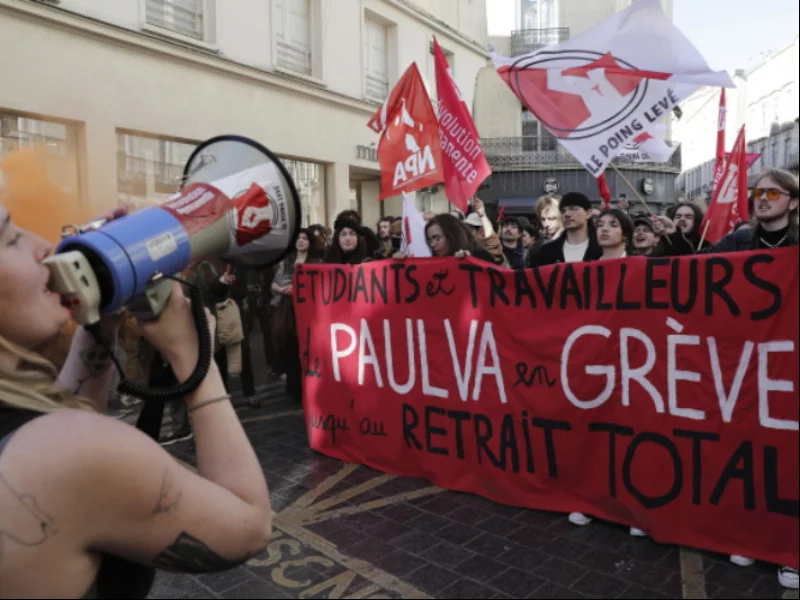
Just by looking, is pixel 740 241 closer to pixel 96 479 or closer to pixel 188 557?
pixel 188 557

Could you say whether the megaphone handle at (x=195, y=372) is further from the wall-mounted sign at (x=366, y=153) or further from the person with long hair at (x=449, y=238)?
the wall-mounted sign at (x=366, y=153)

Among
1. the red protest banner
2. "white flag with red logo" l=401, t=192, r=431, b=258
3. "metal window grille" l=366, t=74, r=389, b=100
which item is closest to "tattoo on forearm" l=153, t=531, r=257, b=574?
the red protest banner

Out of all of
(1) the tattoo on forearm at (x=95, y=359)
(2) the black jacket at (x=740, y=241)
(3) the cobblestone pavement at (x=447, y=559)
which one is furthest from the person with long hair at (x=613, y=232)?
(1) the tattoo on forearm at (x=95, y=359)

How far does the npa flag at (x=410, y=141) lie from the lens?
6.36 meters

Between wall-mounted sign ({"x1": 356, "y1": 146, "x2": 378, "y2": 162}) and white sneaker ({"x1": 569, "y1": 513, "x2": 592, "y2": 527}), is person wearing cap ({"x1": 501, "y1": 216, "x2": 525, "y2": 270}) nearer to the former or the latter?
white sneaker ({"x1": 569, "y1": 513, "x2": 592, "y2": 527})

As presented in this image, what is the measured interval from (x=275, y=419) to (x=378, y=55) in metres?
10.3

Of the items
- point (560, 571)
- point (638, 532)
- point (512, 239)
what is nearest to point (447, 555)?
point (560, 571)

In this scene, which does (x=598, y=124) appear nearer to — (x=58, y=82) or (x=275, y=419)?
(x=275, y=419)

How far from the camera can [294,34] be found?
11859 mm

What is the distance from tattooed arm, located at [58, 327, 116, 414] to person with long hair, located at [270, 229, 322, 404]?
487cm

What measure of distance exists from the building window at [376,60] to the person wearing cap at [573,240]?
9490 millimetres

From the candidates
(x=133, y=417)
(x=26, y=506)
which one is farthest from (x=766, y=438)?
(x=133, y=417)

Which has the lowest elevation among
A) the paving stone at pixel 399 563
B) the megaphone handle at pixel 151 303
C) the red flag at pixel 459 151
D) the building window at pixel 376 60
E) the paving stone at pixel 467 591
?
the paving stone at pixel 399 563

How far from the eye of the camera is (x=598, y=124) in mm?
4652
